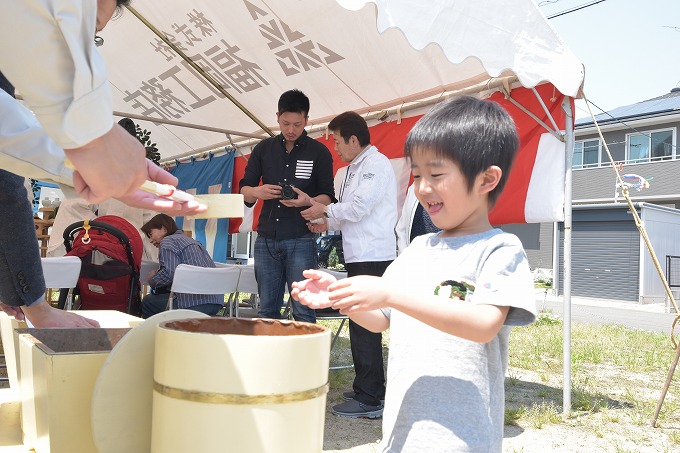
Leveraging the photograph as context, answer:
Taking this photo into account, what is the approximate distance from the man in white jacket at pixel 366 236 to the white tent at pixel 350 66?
2.59 ft

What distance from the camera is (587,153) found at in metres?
23.0

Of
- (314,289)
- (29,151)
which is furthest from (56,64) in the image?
(314,289)

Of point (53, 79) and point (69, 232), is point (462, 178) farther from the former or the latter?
point (69, 232)

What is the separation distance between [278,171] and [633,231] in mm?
16262

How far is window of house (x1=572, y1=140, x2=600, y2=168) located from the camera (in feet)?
74.0

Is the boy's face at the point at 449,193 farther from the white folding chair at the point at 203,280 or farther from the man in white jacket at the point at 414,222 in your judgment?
the white folding chair at the point at 203,280

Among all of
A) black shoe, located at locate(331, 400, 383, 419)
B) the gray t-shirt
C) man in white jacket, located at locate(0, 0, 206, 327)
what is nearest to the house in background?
black shoe, located at locate(331, 400, 383, 419)

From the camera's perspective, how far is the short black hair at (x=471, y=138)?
4.36 ft

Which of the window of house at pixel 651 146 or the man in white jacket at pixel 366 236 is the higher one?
the window of house at pixel 651 146

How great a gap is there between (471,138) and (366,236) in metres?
2.43

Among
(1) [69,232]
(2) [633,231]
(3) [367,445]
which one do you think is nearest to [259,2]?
(1) [69,232]

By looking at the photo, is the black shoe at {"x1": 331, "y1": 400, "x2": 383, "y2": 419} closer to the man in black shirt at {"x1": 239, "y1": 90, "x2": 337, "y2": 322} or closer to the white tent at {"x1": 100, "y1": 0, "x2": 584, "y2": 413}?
the man in black shirt at {"x1": 239, "y1": 90, "x2": 337, "y2": 322}

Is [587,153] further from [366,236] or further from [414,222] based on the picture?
[366,236]

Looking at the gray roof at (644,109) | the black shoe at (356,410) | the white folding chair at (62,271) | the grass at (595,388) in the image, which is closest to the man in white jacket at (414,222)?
the black shoe at (356,410)
